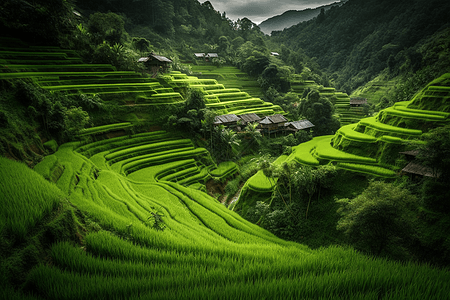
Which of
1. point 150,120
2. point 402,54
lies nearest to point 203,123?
point 150,120

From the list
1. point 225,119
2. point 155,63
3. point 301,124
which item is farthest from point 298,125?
point 155,63

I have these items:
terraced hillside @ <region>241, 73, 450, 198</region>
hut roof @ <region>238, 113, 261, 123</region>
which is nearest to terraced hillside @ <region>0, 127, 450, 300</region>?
terraced hillside @ <region>241, 73, 450, 198</region>

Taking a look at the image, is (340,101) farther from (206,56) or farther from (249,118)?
(206,56)

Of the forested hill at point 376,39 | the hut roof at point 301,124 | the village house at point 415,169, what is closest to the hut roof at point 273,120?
the hut roof at point 301,124

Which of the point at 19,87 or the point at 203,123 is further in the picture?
the point at 203,123

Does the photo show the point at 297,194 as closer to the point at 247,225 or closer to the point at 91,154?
the point at 247,225

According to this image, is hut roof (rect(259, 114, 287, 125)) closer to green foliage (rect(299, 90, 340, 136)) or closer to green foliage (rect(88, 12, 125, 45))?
green foliage (rect(299, 90, 340, 136))

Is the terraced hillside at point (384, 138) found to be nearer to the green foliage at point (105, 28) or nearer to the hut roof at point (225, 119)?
the hut roof at point (225, 119)
